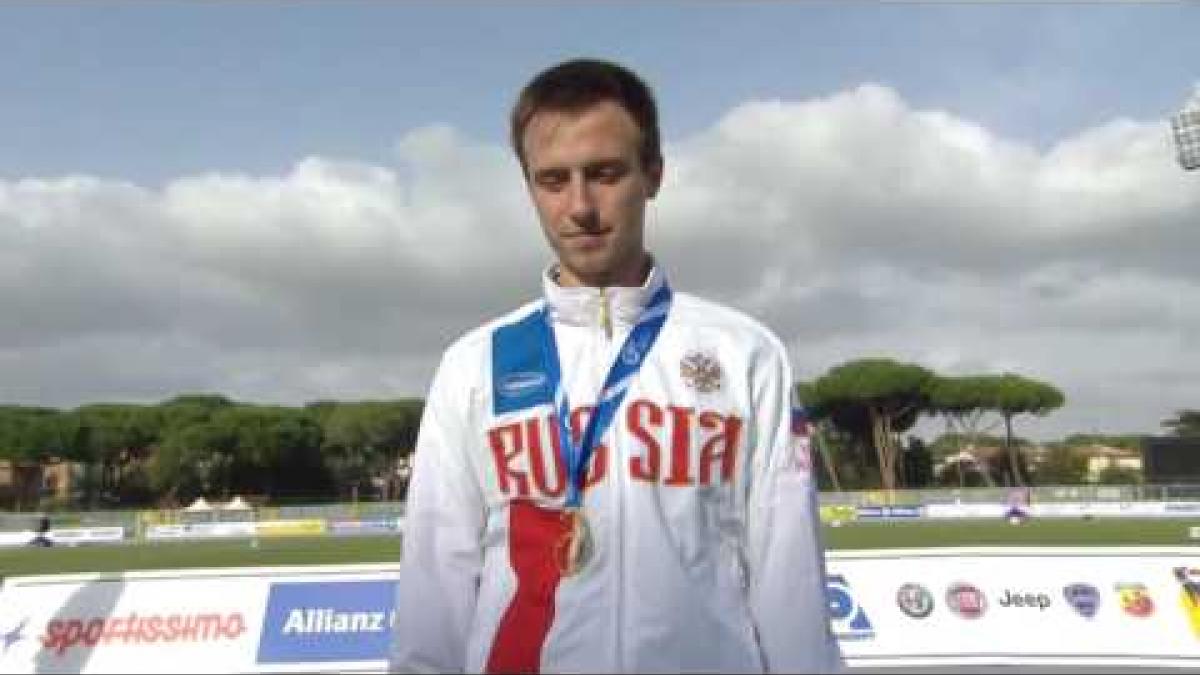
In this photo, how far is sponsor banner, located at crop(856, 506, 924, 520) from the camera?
52.5 m

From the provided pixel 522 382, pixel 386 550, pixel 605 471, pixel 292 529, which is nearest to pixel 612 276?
pixel 522 382

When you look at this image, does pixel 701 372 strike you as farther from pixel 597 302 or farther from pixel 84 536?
pixel 84 536

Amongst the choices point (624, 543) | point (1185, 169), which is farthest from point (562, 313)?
point (1185, 169)

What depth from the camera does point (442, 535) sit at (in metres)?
2.25

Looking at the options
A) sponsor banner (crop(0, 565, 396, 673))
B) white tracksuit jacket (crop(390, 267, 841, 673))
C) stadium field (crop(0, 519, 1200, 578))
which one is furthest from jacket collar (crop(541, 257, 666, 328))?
stadium field (crop(0, 519, 1200, 578))

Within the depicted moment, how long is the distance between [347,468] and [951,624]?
89510mm

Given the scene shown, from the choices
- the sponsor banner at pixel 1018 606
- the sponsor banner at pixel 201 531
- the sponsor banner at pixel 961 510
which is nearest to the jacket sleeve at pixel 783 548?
the sponsor banner at pixel 1018 606

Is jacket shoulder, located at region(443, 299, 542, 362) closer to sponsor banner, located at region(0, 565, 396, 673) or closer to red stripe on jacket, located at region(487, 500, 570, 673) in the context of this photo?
red stripe on jacket, located at region(487, 500, 570, 673)

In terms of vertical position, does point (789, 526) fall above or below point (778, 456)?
below

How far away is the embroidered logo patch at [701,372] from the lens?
2.27 metres

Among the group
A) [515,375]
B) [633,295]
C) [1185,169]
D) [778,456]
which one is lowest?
[778,456]

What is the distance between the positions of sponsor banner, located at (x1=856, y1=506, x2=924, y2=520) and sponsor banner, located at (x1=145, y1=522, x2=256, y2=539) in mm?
29324

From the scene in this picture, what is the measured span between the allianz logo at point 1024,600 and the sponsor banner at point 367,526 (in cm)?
4066

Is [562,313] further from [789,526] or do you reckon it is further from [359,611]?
[359,611]
